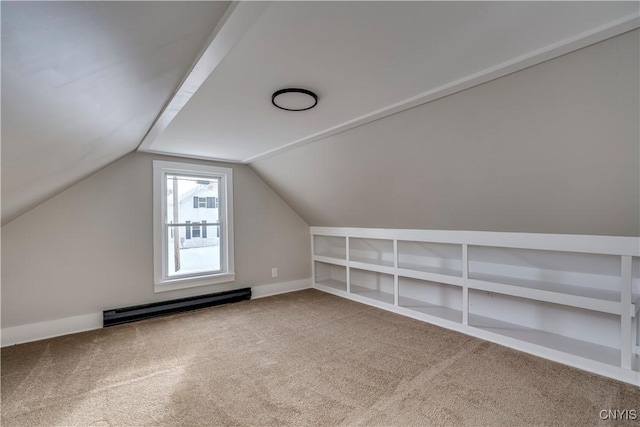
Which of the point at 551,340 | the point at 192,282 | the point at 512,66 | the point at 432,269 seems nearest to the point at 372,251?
the point at 432,269

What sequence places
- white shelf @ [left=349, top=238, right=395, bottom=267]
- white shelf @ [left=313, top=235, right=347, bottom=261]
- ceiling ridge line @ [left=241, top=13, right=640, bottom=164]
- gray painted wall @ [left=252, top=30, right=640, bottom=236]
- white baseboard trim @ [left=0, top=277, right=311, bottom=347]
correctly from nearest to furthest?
ceiling ridge line @ [left=241, top=13, right=640, bottom=164], gray painted wall @ [left=252, top=30, right=640, bottom=236], white baseboard trim @ [left=0, top=277, right=311, bottom=347], white shelf @ [left=349, top=238, right=395, bottom=267], white shelf @ [left=313, top=235, right=347, bottom=261]

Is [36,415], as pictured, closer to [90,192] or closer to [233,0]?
[90,192]

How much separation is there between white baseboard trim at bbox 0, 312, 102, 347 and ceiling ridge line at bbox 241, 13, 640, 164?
129 inches

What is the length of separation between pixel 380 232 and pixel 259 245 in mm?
1823

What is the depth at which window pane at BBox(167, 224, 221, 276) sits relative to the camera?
3.83m

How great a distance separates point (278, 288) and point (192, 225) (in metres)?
1.59

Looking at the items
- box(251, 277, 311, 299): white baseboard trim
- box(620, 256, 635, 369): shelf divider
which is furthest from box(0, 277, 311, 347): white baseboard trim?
box(620, 256, 635, 369): shelf divider

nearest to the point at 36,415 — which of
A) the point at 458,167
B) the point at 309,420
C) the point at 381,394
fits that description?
the point at 309,420

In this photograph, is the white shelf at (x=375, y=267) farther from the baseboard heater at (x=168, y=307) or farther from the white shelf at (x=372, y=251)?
the baseboard heater at (x=168, y=307)

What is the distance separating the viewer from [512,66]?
1.58 metres

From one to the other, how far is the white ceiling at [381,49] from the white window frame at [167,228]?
168cm

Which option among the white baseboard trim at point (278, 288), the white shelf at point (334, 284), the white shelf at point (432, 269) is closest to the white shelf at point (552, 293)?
the white shelf at point (432, 269)

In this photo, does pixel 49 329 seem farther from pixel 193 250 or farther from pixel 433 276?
pixel 433 276

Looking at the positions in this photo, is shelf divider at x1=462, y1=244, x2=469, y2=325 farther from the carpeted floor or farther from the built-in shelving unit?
the carpeted floor
